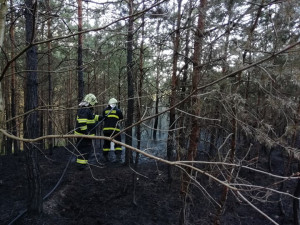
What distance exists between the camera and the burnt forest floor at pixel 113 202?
579 cm

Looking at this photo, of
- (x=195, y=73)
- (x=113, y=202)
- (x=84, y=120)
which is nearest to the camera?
(x=195, y=73)

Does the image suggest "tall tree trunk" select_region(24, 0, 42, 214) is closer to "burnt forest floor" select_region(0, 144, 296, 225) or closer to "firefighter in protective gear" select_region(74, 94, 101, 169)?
"burnt forest floor" select_region(0, 144, 296, 225)

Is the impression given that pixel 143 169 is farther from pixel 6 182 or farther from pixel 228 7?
pixel 228 7

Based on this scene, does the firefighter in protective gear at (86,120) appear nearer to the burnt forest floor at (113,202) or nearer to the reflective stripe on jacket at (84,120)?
the reflective stripe on jacket at (84,120)

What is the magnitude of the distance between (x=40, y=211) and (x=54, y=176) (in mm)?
2667

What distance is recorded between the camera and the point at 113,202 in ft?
22.6

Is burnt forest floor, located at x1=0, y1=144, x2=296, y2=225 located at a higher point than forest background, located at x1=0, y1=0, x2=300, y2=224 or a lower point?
lower

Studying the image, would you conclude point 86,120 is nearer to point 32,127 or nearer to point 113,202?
point 32,127

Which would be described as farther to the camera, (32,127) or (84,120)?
(84,120)

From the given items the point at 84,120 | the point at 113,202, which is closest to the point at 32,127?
the point at 84,120

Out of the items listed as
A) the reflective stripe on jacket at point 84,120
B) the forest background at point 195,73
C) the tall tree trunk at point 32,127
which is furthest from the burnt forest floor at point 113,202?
the reflective stripe on jacket at point 84,120

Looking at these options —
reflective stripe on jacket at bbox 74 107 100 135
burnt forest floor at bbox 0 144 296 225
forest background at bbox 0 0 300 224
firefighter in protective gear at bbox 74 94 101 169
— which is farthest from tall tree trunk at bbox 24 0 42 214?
reflective stripe on jacket at bbox 74 107 100 135

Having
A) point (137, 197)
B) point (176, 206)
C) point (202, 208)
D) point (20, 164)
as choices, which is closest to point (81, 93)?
point (20, 164)

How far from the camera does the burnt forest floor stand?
5.79 metres
